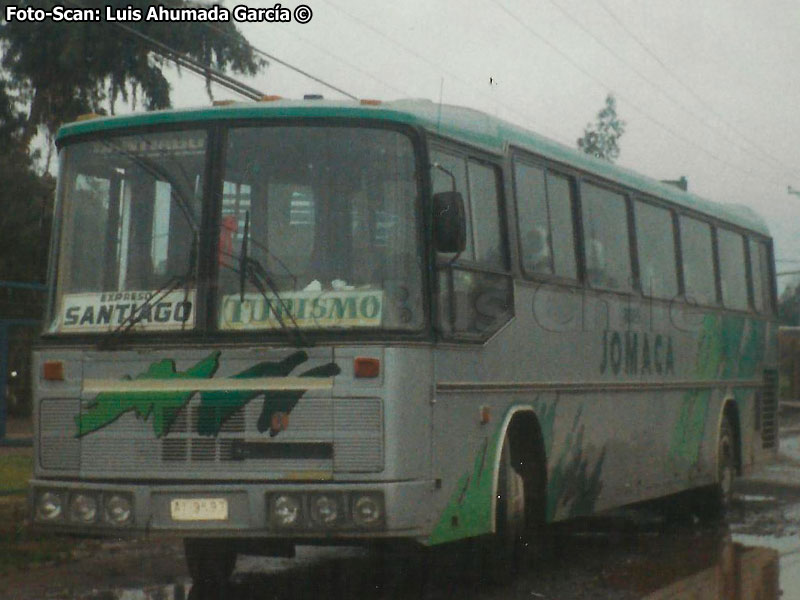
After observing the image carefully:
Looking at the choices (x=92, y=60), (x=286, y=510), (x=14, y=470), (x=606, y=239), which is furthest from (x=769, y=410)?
(x=92, y=60)

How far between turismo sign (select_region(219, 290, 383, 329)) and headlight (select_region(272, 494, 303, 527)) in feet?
3.27

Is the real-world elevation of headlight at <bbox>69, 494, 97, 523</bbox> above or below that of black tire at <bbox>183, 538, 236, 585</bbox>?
above

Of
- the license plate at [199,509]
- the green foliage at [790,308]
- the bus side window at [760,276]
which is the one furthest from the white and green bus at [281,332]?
the green foliage at [790,308]

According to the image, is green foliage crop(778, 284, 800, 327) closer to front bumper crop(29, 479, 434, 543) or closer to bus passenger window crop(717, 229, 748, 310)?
bus passenger window crop(717, 229, 748, 310)

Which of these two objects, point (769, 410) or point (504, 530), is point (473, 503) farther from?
point (769, 410)

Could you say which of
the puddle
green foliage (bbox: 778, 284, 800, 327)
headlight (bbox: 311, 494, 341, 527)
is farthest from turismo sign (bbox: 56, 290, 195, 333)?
green foliage (bbox: 778, 284, 800, 327)

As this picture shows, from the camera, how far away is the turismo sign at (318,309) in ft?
30.7

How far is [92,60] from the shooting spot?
35188mm

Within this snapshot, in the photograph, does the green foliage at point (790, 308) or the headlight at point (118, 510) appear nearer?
the headlight at point (118, 510)

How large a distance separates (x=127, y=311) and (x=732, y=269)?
9219 millimetres

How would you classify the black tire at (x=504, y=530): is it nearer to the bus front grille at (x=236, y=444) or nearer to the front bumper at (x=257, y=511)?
the front bumper at (x=257, y=511)

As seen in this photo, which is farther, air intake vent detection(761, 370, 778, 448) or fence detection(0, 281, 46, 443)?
air intake vent detection(761, 370, 778, 448)

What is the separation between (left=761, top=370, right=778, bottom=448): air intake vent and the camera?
18562mm

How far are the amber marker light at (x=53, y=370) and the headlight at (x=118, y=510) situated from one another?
33.6 inches
